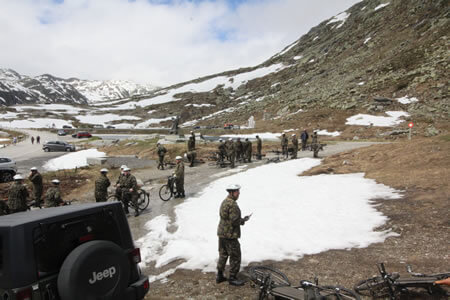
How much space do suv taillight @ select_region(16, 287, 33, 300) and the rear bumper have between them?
1.21m

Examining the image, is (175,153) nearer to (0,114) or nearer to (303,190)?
(303,190)

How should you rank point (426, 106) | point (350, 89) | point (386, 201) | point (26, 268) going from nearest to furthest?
point (26, 268) → point (386, 201) → point (426, 106) → point (350, 89)

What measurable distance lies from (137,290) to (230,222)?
238 centimetres

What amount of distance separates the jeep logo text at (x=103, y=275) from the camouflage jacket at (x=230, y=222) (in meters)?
2.76

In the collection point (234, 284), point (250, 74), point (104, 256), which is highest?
point (250, 74)

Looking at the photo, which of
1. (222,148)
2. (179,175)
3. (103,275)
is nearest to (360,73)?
(222,148)

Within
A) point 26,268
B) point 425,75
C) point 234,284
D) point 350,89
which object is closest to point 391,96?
point 425,75

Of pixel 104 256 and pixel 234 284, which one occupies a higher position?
pixel 104 256

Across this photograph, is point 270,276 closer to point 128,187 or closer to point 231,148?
point 128,187

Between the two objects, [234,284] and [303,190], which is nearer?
[234,284]

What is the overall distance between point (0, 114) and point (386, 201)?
154377 millimetres

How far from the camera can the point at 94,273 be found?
3723mm

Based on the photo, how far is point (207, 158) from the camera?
2688cm

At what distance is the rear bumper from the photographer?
4321 mm
